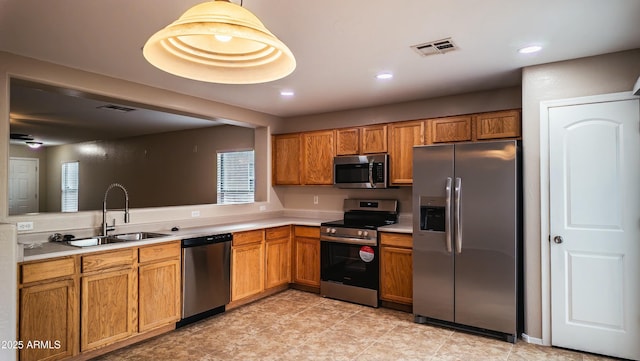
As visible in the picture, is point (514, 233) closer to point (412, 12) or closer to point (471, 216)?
point (471, 216)

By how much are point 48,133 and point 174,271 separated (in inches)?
257

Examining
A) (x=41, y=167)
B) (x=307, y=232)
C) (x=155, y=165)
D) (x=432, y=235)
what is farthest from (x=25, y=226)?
(x=41, y=167)

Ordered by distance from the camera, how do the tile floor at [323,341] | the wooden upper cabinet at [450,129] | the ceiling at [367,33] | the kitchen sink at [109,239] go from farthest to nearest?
the wooden upper cabinet at [450,129] < the kitchen sink at [109,239] < the tile floor at [323,341] < the ceiling at [367,33]

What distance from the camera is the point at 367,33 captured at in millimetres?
2600

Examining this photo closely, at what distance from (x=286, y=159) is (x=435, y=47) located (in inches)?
120

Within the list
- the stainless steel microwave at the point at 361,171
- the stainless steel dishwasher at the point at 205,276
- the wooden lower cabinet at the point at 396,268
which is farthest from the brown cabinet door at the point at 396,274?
the stainless steel dishwasher at the point at 205,276

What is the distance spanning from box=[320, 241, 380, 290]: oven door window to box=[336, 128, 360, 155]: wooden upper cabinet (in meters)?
1.24

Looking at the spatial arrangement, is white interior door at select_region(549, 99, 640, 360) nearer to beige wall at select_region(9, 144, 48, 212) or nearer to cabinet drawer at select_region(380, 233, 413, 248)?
cabinet drawer at select_region(380, 233, 413, 248)

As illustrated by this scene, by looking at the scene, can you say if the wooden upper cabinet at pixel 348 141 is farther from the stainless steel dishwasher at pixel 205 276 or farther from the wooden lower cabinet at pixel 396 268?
the stainless steel dishwasher at pixel 205 276

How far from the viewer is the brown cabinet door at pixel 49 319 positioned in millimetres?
2518

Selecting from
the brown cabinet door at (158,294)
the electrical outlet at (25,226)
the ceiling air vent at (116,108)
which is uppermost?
the ceiling air vent at (116,108)

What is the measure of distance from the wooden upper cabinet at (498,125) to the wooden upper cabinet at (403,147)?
0.64 meters

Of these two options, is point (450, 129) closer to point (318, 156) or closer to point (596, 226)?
point (596, 226)

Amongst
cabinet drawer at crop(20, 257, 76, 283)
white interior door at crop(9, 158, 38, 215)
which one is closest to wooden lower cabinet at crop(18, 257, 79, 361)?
cabinet drawer at crop(20, 257, 76, 283)
